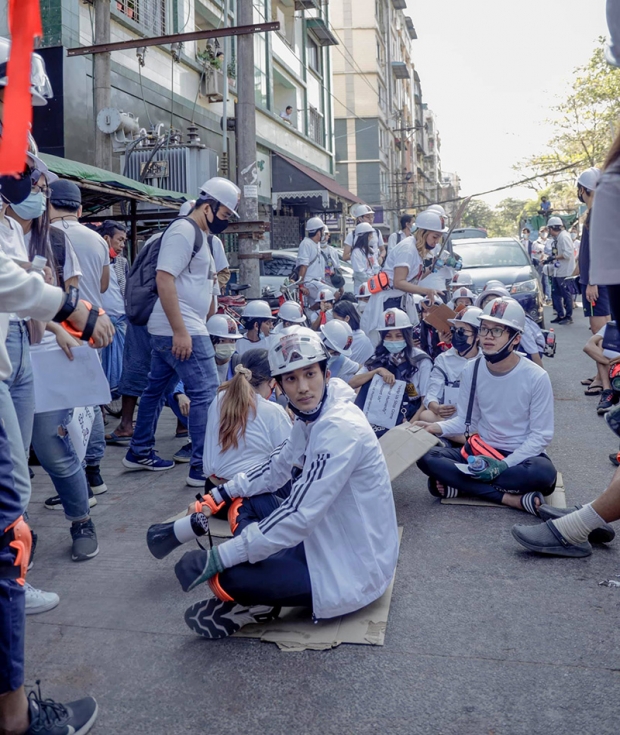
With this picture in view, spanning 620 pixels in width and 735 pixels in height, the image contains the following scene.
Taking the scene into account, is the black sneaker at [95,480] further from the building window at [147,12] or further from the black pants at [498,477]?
the building window at [147,12]

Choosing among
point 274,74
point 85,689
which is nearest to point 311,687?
point 85,689

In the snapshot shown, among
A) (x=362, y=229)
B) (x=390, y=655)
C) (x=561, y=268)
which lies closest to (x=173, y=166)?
(x=362, y=229)

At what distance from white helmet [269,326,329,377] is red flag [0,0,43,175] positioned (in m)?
1.64

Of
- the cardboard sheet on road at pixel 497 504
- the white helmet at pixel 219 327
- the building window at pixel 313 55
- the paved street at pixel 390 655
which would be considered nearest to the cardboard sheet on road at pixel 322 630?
the paved street at pixel 390 655

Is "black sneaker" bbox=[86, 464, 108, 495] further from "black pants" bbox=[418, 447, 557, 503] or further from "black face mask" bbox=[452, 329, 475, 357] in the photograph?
"black face mask" bbox=[452, 329, 475, 357]

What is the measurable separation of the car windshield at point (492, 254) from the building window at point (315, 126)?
689 inches

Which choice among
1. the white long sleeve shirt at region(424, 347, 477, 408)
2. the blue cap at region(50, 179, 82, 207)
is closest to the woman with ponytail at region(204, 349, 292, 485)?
the blue cap at region(50, 179, 82, 207)

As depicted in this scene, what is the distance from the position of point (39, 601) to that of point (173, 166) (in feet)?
36.1

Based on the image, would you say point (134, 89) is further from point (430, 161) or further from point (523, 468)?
point (430, 161)

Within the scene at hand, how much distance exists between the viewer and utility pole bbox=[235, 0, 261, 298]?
1037 centimetres

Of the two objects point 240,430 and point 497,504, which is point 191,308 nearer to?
point 240,430

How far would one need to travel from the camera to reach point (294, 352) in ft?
11.7

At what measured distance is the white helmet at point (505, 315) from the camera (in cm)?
528

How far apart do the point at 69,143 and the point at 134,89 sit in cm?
274
